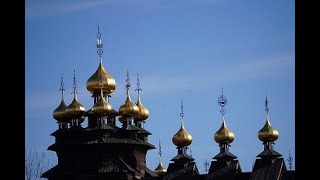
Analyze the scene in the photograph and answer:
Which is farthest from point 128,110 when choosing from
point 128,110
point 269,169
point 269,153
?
point 269,169

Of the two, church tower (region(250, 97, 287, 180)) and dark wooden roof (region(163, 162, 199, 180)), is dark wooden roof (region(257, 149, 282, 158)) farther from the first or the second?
dark wooden roof (region(163, 162, 199, 180))

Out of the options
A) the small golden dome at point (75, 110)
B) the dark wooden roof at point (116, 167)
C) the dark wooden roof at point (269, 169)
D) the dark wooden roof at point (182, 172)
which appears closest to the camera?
the dark wooden roof at point (269, 169)

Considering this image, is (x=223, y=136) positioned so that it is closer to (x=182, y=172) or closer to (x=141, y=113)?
(x=182, y=172)

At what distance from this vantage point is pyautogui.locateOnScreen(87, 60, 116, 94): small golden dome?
1845 inches

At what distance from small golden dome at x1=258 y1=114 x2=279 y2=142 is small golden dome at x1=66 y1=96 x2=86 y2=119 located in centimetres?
887

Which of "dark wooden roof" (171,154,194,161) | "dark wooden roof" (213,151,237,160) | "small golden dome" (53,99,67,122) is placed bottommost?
"dark wooden roof" (171,154,194,161)

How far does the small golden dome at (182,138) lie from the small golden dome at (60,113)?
17.0ft

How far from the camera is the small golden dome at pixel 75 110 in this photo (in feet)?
155

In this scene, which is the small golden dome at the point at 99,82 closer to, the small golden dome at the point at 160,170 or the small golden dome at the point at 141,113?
the small golden dome at the point at 141,113

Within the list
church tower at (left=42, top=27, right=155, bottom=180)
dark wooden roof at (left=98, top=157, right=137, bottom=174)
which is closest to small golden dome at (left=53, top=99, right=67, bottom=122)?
church tower at (left=42, top=27, right=155, bottom=180)

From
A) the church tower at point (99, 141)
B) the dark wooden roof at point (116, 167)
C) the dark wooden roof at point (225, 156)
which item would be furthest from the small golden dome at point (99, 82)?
the dark wooden roof at point (225, 156)
